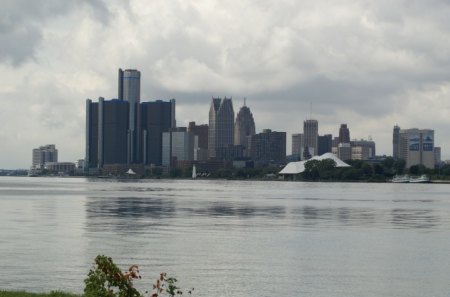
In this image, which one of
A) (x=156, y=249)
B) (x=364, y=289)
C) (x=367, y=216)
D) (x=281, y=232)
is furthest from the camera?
(x=367, y=216)

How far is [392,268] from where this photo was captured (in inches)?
1636

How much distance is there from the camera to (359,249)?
5016 cm

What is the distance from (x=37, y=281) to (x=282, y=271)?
11922 mm

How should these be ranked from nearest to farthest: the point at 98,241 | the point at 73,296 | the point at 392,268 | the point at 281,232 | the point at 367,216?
1. the point at 73,296
2. the point at 392,268
3. the point at 98,241
4. the point at 281,232
5. the point at 367,216

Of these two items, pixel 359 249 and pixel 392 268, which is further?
pixel 359 249

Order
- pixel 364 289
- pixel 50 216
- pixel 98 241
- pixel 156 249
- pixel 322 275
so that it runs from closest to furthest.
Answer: pixel 364 289 → pixel 322 275 → pixel 156 249 → pixel 98 241 → pixel 50 216

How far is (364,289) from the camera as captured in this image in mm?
34750

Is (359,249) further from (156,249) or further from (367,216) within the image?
(367,216)

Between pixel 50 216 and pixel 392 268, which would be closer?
pixel 392 268

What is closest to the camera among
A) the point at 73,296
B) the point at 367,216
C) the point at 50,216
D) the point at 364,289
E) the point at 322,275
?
the point at 73,296

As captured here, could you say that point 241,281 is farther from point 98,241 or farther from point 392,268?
point 98,241

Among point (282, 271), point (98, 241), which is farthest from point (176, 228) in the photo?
point (282, 271)

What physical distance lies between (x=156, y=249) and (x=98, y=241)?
6084mm

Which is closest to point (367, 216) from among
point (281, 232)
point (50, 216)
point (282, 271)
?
point (281, 232)
